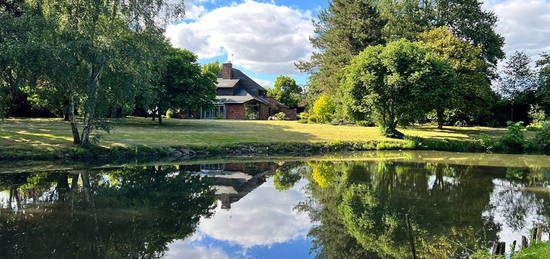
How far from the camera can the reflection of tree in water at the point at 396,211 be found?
25.6ft

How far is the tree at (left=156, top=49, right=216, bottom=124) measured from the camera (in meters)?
33.4

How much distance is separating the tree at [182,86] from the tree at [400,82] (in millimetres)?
13890

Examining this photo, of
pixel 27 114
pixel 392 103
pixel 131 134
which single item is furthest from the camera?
pixel 27 114

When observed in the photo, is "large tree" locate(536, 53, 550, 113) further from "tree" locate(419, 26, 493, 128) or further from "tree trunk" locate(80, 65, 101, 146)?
"tree trunk" locate(80, 65, 101, 146)

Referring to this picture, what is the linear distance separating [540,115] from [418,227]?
1398 inches

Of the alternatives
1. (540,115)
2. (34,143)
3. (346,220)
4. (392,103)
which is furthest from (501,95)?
(34,143)

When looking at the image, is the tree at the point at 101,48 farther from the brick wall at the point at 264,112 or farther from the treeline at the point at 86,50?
the brick wall at the point at 264,112

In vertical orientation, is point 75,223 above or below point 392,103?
below

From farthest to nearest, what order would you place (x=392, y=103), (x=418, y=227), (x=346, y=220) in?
(x=392, y=103) → (x=346, y=220) → (x=418, y=227)

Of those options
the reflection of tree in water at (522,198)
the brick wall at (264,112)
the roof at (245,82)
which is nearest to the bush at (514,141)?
the reflection of tree in water at (522,198)

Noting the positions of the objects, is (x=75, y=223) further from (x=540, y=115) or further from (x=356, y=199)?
(x=540, y=115)

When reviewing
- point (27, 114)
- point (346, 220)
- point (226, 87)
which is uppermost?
point (226, 87)

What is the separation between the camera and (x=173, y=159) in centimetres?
2084

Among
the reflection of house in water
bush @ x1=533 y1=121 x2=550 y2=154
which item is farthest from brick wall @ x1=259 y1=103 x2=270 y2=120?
the reflection of house in water
